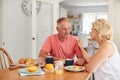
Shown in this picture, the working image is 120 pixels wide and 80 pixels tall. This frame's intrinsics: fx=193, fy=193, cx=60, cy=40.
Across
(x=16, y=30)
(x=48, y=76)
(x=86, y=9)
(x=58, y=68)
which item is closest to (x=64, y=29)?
(x=58, y=68)

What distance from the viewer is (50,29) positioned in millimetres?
5426

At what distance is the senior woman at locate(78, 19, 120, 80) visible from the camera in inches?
71.0

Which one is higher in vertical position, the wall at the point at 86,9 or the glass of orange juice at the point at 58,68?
the wall at the point at 86,9

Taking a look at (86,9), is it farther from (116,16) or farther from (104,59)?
(104,59)

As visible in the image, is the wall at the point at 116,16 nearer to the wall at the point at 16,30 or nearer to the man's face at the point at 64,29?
the wall at the point at 16,30

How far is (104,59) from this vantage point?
5.94 ft

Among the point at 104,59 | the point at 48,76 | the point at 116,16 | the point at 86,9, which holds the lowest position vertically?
the point at 48,76

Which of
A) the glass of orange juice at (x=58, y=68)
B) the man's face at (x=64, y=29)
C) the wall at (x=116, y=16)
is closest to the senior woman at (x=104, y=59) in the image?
the glass of orange juice at (x=58, y=68)

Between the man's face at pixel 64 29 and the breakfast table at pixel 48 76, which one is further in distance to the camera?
the man's face at pixel 64 29

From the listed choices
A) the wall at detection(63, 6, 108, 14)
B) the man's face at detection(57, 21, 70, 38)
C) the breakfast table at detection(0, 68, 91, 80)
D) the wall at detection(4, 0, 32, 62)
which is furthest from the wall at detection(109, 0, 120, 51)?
the wall at detection(63, 6, 108, 14)

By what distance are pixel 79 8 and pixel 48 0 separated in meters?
5.75

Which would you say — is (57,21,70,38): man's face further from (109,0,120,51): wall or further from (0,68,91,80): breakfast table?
(109,0,120,51): wall

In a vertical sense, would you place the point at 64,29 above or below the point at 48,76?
above

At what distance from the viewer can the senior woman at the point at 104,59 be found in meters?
1.80
